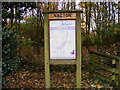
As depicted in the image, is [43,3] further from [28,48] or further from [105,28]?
[105,28]

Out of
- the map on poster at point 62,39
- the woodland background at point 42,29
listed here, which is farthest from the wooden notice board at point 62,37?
the woodland background at point 42,29

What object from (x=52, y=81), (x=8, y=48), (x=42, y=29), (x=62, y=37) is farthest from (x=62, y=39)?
(x=42, y=29)

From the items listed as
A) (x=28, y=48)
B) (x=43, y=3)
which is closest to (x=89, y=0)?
(x=43, y=3)

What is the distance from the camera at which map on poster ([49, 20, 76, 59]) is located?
4.20m

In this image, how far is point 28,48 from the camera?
8008 mm

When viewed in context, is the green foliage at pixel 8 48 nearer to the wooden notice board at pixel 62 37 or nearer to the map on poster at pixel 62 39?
the wooden notice board at pixel 62 37

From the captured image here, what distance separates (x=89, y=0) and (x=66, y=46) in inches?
190

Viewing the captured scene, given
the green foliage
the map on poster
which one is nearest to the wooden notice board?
the map on poster

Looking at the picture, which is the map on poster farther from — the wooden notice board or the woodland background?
the woodland background

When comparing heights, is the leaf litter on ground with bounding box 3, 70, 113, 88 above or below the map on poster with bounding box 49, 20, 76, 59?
below

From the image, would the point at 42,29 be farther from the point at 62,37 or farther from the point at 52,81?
the point at 62,37

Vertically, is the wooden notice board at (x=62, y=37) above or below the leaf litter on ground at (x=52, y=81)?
above

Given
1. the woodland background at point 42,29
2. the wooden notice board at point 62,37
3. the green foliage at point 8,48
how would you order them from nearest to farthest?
the wooden notice board at point 62,37, the green foliage at point 8,48, the woodland background at point 42,29

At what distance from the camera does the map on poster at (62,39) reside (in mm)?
4195
